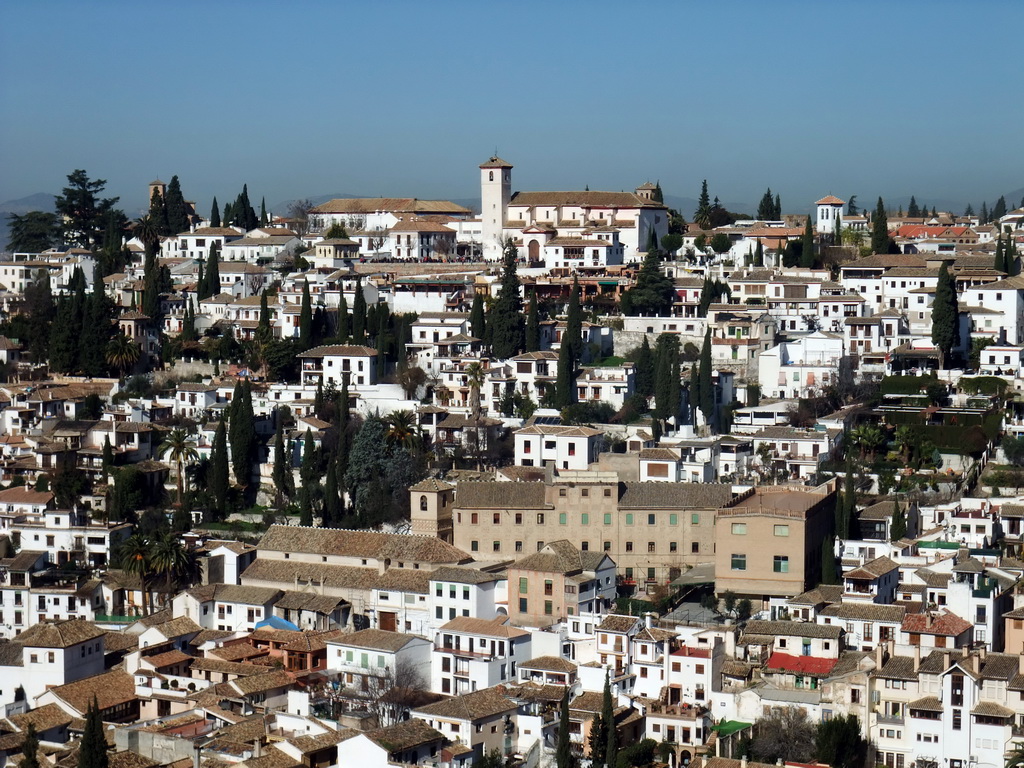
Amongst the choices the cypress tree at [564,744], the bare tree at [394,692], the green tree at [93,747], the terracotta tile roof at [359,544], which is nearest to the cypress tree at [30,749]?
the green tree at [93,747]

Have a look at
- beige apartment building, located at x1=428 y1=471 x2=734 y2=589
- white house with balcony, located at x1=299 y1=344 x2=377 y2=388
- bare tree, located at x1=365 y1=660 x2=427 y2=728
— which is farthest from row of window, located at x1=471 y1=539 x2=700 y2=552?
white house with balcony, located at x1=299 y1=344 x2=377 y2=388

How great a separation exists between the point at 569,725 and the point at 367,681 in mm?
4729

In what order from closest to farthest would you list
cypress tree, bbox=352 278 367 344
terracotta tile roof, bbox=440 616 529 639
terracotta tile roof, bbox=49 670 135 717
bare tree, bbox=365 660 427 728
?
1. bare tree, bbox=365 660 427 728
2. terracotta tile roof, bbox=49 670 135 717
3. terracotta tile roof, bbox=440 616 529 639
4. cypress tree, bbox=352 278 367 344

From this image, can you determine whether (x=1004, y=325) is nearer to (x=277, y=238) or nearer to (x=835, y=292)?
(x=835, y=292)

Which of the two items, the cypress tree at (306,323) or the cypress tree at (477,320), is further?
the cypress tree at (306,323)

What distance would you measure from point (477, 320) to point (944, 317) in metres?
13.5

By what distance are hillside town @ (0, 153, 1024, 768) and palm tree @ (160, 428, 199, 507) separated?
0.20 metres

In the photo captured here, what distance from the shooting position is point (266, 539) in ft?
138

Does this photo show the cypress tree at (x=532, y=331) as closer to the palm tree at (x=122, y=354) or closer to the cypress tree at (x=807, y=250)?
the cypress tree at (x=807, y=250)

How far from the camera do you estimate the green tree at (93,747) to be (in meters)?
31.9

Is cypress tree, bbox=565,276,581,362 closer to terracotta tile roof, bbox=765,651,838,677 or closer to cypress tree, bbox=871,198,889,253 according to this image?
cypress tree, bbox=871,198,889,253

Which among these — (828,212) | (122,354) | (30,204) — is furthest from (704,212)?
(30,204)

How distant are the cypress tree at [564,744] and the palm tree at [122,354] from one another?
26286mm

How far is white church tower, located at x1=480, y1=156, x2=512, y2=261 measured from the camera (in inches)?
2640
